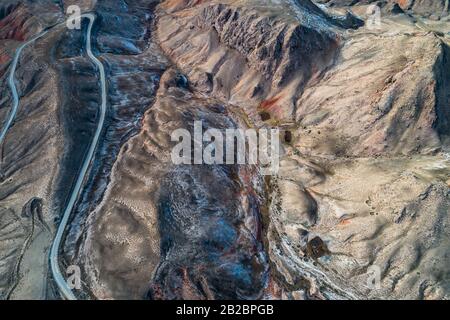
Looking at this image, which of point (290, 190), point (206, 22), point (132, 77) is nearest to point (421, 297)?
point (290, 190)

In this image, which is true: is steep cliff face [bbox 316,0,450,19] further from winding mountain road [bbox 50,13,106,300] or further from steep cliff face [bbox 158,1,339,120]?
winding mountain road [bbox 50,13,106,300]

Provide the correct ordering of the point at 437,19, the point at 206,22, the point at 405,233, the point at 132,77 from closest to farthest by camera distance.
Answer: the point at 405,233 → the point at 132,77 → the point at 206,22 → the point at 437,19

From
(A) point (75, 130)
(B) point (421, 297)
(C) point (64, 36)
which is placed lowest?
(B) point (421, 297)

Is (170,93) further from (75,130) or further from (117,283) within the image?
(117,283)

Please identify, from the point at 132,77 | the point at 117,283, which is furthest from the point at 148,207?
the point at 132,77

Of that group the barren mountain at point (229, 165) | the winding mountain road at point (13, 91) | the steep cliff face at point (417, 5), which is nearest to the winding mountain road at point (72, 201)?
the barren mountain at point (229, 165)

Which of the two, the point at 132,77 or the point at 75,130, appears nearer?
the point at 75,130

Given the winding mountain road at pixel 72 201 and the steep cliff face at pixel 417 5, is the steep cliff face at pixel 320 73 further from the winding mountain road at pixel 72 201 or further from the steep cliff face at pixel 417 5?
the steep cliff face at pixel 417 5

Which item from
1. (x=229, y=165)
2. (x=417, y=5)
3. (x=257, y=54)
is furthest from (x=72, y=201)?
(x=417, y=5)

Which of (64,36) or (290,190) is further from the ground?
(64,36)

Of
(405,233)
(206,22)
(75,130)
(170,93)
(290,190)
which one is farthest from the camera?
(206,22)

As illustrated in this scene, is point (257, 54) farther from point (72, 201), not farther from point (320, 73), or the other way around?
point (72, 201)
